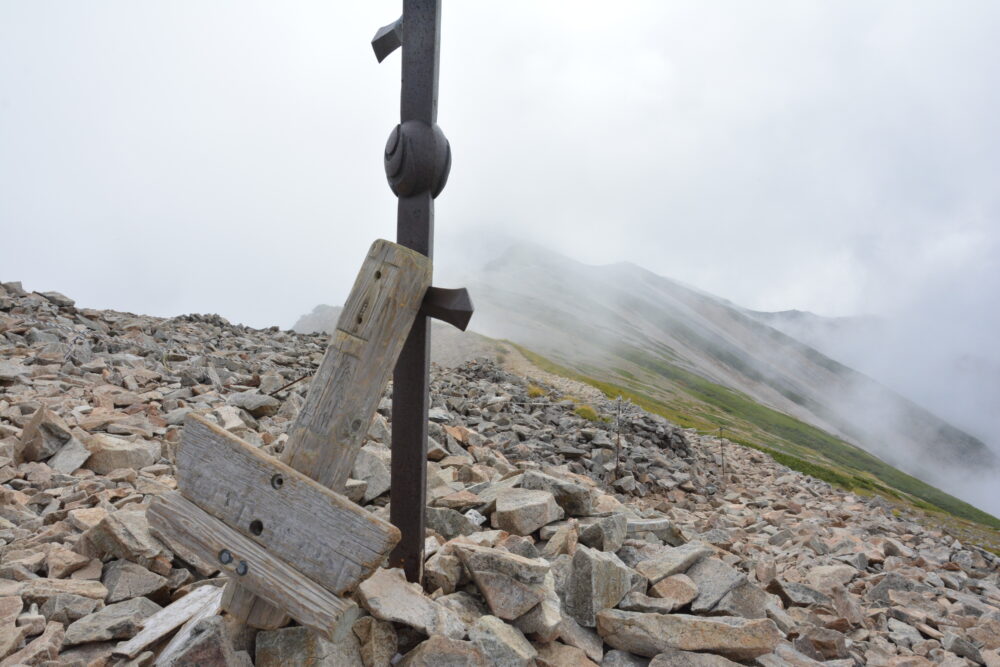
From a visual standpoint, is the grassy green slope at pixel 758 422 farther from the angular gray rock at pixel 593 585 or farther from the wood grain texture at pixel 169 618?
the wood grain texture at pixel 169 618

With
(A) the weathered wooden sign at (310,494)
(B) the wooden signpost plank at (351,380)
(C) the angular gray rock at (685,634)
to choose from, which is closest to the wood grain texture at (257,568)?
(A) the weathered wooden sign at (310,494)

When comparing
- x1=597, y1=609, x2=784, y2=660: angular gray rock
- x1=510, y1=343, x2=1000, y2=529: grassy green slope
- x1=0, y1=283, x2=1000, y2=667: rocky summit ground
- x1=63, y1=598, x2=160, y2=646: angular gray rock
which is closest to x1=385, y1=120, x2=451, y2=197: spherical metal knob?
x1=0, y1=283, x2=1000, y2=667: rocky summit ground

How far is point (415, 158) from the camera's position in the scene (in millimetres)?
4074

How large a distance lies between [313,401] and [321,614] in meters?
1.13

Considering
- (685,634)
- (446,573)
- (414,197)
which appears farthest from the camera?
(446,573)

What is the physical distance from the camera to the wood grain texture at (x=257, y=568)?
291 centimetres

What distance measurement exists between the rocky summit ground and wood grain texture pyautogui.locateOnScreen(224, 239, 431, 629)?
0.92 m

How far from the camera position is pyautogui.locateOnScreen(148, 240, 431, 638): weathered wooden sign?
9.75ft

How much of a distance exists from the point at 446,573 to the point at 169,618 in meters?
1.87

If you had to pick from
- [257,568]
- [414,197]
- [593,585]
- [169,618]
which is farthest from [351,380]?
[593,585]

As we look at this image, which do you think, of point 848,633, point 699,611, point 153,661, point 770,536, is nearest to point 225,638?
point 153,661

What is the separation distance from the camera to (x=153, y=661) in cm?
331

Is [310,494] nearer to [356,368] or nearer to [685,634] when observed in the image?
[356,368]

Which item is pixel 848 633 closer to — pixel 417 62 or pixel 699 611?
pixel 699 611
